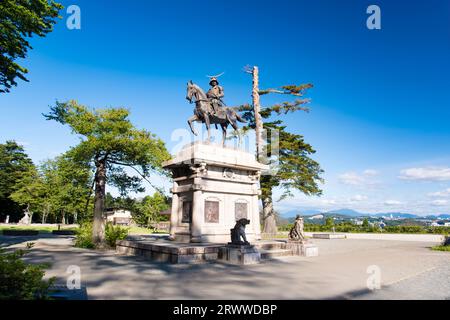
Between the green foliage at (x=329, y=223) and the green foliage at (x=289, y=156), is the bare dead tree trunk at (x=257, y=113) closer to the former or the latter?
the green foliage at (x=289, y=156)

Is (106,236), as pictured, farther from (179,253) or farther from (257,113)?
(257,113)

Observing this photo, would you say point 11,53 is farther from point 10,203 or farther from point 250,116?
point 10,203

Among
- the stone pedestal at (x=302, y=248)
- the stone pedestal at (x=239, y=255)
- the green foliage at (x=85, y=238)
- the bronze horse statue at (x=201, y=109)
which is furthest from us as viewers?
the green foliage at (x=85, y=238)

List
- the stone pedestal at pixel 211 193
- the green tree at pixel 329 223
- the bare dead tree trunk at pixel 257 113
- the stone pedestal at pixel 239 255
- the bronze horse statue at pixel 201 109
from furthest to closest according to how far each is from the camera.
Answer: the green tree at pixel 329 223, the bare dead tree trunk at pixel 257 113, the bronze horse statue at pixel 201 109, the stone pedestal at pixel 211 193, the stone pedestal at pixel 239 255

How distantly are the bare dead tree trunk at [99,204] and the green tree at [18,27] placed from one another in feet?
23.0

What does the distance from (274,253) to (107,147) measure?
11.9 metres

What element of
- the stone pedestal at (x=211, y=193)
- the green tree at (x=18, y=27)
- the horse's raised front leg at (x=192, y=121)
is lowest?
the stone pedestal at (x=211, y=193)

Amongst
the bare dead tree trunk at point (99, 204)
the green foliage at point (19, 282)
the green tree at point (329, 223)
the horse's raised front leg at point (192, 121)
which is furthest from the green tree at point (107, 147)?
the green tree at point (329, 223)

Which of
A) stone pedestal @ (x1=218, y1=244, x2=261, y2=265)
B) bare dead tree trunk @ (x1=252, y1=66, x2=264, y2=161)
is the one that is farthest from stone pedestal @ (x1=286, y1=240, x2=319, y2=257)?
bare dead tree trunk @ (x1=252, y1=66, x2=264, y2=161)

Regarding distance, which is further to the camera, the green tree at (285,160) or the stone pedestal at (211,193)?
the green tree at (285,160)

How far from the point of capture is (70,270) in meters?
9.73

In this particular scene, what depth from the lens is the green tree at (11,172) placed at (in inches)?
1984

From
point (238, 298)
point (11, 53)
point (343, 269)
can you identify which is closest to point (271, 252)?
point (343, 269)
